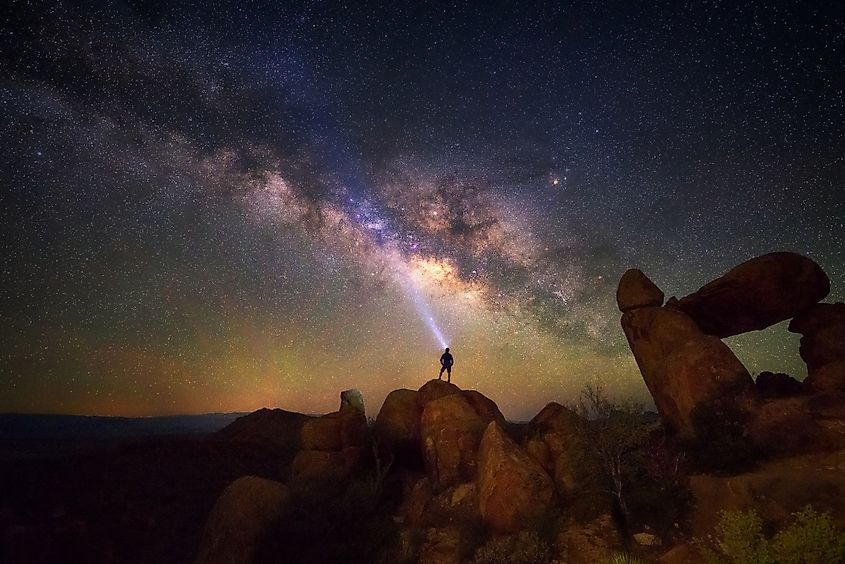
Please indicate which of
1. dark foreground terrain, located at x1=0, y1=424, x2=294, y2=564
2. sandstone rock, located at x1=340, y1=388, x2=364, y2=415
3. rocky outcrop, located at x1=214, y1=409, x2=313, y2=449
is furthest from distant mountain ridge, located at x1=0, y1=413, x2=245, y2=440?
sandstone rock, located at x1=340, y1=388, x2=364, y2=415

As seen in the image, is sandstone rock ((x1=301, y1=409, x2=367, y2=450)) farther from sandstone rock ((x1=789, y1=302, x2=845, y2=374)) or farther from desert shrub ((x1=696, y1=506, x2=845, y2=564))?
sandstone rock ((x1=789, y1=302, x2=845, y2=374))

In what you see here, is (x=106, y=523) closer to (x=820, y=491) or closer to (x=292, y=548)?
(x=292, y=548)

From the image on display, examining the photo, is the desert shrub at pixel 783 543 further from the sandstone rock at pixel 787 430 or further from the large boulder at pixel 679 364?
the large boulder at pixel 679 364

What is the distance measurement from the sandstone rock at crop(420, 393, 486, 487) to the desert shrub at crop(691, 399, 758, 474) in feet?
31.0

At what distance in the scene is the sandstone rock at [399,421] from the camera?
25.6 m

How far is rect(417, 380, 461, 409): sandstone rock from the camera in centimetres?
2720

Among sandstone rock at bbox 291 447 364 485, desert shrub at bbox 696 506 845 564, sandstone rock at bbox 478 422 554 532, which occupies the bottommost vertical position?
desert shrub at bbox 696 506 845 564

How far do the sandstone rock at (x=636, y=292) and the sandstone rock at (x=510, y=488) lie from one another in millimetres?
12719

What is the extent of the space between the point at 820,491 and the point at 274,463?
125 feet

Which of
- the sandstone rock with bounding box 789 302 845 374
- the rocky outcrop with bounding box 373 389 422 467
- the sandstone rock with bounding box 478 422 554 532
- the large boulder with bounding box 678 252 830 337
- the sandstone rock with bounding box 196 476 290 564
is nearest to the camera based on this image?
the sandstone rock with bounding box 478 422 554 532

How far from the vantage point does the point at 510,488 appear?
17203 millimetres

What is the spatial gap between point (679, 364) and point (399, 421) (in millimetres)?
14844

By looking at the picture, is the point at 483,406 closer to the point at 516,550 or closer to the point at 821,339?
the point at 516,550

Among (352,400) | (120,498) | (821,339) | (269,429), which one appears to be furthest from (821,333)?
(269,429)
